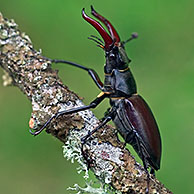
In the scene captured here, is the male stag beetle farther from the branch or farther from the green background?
the green background

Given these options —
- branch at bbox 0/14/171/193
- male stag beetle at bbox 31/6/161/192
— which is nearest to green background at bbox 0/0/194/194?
male stag beetle at bbox 31/6/161/192

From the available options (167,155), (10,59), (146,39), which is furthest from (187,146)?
(10,59)

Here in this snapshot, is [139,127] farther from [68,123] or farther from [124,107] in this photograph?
[68,123]

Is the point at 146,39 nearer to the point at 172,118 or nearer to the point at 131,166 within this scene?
the point at 172,118

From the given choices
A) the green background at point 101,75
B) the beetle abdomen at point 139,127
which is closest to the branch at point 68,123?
the beetle abdomen at point 139,127

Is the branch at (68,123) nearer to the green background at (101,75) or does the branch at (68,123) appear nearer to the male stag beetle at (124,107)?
the male stag beetle at (124,107)

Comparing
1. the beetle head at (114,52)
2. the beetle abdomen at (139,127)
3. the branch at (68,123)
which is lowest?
the branch at (68,123)
